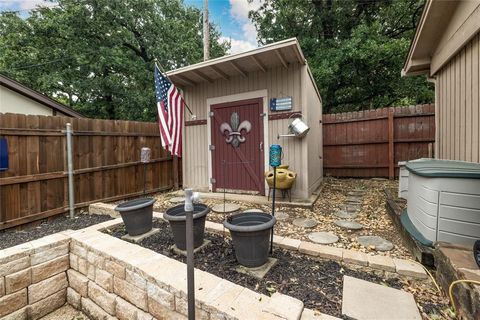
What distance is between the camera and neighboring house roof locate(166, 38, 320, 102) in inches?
142

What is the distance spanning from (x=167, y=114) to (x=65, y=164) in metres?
2.12

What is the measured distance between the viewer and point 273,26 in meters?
10.2

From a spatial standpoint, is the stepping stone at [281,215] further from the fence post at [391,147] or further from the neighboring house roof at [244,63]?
the fence post at [391,147]

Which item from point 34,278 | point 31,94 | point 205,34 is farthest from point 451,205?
point 31,94

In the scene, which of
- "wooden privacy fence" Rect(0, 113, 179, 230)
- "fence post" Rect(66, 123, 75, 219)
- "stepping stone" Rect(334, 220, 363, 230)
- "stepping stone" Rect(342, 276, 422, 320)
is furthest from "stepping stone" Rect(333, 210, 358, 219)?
"fence post" Rect(66, 123, 75, 219)

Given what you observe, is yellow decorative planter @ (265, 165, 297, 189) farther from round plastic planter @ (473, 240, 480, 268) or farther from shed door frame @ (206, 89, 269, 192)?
round plastic planter @ (473, 240, 480, 268)

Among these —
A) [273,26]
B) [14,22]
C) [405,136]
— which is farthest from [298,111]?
[14,22]

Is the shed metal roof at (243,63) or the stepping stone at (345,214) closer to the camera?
the stepping stone at (345,214)

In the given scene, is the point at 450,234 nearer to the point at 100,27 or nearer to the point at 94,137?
the point at 94,137

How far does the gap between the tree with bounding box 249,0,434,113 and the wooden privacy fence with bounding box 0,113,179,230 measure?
21.4 ft

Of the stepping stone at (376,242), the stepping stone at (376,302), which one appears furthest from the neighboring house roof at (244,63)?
the stepping stone at (376,302)

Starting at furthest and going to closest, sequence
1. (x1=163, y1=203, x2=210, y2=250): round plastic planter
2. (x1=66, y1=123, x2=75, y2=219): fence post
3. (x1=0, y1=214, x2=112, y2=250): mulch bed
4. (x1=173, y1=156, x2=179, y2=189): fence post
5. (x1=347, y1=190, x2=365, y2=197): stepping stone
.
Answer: (x1=173, y1=156, x2=179, y2=189): fence post < (x1=347, y1=190, x2=365, y2=197): stepping stone < (x1=66, y1=123, x2=75, y2=219): fence post < (x1=0, y1=214, x2=112, y2=250): mulch bed < (x1=163, y1=203, x2=210, y2=250): round plastic planter

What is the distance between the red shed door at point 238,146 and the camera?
178 inches

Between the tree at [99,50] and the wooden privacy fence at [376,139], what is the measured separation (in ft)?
25.6
